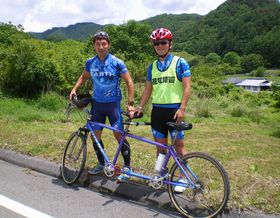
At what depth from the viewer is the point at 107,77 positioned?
474cm

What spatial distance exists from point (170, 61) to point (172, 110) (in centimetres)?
58

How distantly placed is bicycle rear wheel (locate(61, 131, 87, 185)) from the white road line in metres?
0.90

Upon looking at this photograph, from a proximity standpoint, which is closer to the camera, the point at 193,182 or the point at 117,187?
the point at 193,182

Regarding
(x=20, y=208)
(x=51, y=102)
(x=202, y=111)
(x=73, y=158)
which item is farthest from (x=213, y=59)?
(x=20, y=208)

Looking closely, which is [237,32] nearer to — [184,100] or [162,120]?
[162,120]

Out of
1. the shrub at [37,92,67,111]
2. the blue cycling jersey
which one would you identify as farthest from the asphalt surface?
the shrub at [37,92,67,111]

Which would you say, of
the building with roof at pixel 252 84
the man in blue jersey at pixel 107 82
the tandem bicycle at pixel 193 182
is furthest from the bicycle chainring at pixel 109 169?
the building with roof at pixel 252 84

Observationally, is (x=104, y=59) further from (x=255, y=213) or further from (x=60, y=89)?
(x=60, y=89)

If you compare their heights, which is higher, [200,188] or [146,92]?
[146,92]

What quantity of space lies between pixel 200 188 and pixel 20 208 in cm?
208

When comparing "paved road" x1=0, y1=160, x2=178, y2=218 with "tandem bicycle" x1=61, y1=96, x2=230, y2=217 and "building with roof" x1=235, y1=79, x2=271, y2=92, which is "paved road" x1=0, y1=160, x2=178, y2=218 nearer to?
"tandem bicycle" x1=61, y1=96, x2=230, y2=217

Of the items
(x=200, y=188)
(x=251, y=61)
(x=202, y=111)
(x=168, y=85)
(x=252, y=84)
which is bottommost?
(x=252, y=84)

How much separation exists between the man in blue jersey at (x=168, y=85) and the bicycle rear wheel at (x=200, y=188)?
15 centimetres

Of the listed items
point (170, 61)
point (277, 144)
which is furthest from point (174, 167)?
point (277, 144)
